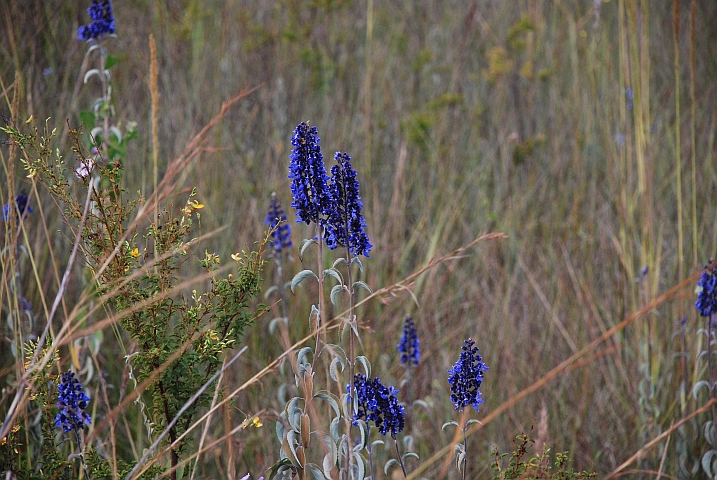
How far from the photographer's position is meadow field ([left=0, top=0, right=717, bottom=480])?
1.63 m

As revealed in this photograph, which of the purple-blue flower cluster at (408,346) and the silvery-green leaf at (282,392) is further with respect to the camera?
the silvery-green leaf at (282,392)

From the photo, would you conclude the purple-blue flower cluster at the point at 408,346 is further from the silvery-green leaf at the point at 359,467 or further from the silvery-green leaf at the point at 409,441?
the silvery-green leaf at the point at 359,467

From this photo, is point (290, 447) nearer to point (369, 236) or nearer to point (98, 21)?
point (98, 21)

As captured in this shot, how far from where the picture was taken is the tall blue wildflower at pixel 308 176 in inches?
58.8

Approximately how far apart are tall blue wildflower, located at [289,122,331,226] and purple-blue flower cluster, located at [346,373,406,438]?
1.30 ft

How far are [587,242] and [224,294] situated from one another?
8.34 ft

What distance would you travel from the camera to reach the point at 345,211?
1.53 meters

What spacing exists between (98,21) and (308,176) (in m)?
1.56

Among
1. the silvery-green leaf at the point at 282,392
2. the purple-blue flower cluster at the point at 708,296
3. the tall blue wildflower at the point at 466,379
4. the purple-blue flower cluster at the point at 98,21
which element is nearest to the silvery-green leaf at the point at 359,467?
the tall blue wildflower at the point at 466,379

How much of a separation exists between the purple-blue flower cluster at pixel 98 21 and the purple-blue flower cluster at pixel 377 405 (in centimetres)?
176

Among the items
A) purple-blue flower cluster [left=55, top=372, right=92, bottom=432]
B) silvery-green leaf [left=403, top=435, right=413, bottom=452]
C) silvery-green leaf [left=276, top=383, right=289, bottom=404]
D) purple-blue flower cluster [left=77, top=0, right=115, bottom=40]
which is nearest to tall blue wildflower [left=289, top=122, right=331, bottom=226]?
purple-blue flower cluster [left=55, top=372, right=92, bottom=432]

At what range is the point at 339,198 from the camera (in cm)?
154

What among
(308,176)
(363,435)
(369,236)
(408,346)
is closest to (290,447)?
(363,435)

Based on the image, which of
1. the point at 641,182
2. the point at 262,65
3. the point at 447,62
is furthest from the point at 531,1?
the point at 641,182
